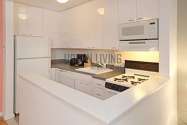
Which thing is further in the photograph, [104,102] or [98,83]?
[98,83]

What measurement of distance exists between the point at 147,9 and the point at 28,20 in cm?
245

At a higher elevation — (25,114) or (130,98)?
(130,98)

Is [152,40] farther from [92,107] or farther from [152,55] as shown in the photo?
[92,107]

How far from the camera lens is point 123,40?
8.18ft

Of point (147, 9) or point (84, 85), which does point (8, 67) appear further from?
point (147, 9)

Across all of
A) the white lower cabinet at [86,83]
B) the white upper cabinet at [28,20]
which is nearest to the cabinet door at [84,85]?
the white lower cabinet at [86,83]

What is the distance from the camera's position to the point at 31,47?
3.29 metres

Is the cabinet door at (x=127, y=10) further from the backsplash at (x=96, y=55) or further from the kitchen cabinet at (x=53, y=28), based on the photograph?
the kitchen cabinet at (x=53, y=28)

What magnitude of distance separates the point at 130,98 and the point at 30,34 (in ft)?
9.54

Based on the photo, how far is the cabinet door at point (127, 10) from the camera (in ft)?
7.78

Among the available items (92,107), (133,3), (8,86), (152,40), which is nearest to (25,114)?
(8,86)

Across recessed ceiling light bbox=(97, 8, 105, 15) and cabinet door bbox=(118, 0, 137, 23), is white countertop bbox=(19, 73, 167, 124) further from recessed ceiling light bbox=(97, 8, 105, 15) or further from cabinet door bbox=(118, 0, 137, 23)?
recessed ceiling light bbox=(97, 8, 105, 15)

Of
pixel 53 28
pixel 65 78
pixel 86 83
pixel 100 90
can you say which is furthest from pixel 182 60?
pixel 53 28

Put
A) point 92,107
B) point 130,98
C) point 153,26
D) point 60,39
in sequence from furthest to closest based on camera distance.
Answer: point 60,39 < point 153,26 < point 130,98 < point 92,107
